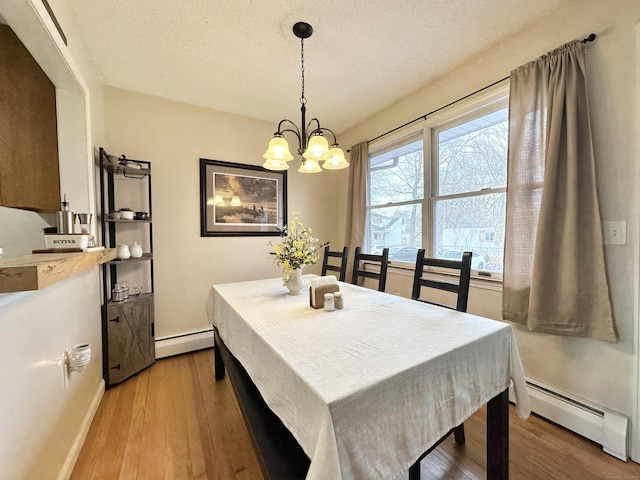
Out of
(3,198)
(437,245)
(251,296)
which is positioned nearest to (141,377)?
(251,296)

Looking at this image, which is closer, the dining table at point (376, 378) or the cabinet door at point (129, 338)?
the dining table at point (376, 378)

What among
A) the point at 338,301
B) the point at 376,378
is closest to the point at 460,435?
the point at 338,301

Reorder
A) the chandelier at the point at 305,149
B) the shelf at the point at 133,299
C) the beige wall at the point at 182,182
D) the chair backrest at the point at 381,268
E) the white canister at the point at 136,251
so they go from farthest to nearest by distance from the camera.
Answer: the beige wall at the point at 182,182 → the white canister at the point at 136,251 → the shelf at the point at 133,299 → the chair backrest at the point at 381,268 → the chandelier at the point at 305,149

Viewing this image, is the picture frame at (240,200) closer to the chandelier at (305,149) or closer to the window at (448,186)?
the window at (448,186)

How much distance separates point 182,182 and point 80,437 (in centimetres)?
210

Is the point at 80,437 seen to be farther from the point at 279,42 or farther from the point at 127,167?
the point at 279,42

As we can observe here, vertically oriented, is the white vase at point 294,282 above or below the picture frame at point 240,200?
below

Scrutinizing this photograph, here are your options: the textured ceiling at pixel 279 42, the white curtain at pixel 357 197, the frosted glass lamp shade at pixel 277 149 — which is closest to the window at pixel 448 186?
the white curtain at pixel 357 197

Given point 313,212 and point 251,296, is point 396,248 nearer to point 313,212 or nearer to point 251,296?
point 313,212

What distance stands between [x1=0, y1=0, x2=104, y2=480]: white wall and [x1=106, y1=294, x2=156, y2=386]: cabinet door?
0.33 ft

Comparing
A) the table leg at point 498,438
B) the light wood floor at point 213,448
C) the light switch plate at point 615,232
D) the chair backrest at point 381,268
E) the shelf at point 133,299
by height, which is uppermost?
the light switch plate at point 615,232

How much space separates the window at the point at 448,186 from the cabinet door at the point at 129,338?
2456 mm

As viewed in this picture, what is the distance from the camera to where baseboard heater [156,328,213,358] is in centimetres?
254

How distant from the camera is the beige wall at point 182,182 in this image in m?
2.47
